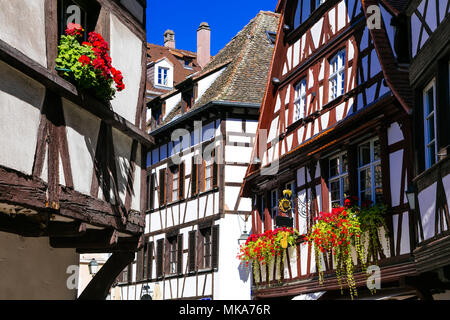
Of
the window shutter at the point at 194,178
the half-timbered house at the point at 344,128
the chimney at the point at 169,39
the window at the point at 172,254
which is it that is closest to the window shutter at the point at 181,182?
the window shutter at the point at 194,178

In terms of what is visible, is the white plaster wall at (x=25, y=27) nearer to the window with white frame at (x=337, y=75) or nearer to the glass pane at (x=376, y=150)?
the glass pane at (x=376, y=150)

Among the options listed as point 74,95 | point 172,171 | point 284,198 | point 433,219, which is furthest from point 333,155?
point 172,171

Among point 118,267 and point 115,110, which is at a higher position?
point 115,110

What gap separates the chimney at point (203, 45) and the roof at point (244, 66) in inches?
162

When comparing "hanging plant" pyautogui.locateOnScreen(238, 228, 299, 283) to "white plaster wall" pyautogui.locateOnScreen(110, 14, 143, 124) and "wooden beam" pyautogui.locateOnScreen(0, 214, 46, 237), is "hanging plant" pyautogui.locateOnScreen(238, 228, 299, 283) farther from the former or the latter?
"wooden beam" pyautogui.locateOnScreen(0, 214, 46, 237)

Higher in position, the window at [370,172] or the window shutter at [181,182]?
the window shutter at [181,182]

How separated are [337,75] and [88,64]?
8308 mm

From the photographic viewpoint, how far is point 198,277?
2655 centimetres

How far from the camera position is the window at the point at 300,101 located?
61.3 ft

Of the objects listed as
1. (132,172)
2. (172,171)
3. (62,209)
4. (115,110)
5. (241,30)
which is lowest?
(62,209)
